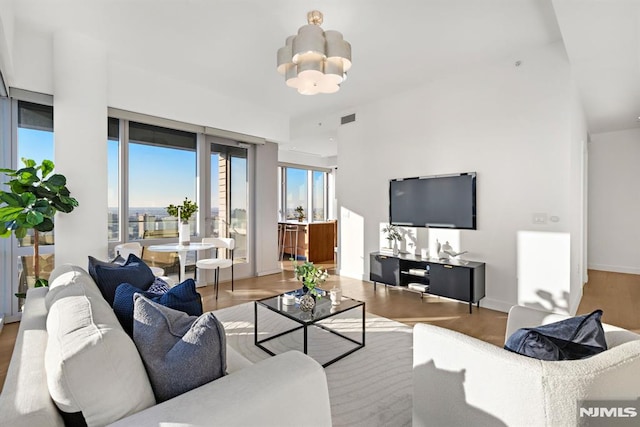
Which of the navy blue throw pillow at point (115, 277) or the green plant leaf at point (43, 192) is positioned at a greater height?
the green plant leaf at point (43, 192)

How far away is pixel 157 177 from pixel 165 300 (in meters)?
3.44

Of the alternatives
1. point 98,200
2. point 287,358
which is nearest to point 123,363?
point 287,358

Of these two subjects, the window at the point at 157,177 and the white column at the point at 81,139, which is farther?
the window at the point at 157,177

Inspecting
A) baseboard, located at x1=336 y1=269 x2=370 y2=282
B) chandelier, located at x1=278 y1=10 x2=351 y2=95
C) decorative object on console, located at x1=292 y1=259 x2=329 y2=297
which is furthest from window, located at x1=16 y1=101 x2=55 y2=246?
baseboard, located at x1=336 y1=269 x2=370 y2=282

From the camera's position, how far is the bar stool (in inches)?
302

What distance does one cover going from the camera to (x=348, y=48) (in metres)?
2.61

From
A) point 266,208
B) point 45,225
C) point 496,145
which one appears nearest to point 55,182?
point 45,225

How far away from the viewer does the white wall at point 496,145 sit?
3.38 m

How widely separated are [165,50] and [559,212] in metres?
4.65

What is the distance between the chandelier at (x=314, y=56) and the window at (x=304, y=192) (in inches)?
231

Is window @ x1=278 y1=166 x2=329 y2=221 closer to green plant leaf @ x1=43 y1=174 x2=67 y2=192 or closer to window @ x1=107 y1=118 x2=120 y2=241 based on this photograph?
window @ x1=107 y1=118 x2=120 y2=241

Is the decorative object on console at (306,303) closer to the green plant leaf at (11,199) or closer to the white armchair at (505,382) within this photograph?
the white armchair at (505,382)

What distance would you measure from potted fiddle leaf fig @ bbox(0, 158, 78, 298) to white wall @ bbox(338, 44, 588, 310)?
4.01m

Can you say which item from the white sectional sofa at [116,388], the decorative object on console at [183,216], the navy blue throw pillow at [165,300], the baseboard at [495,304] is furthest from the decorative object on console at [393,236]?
the white sectional sofa at [116,388]
